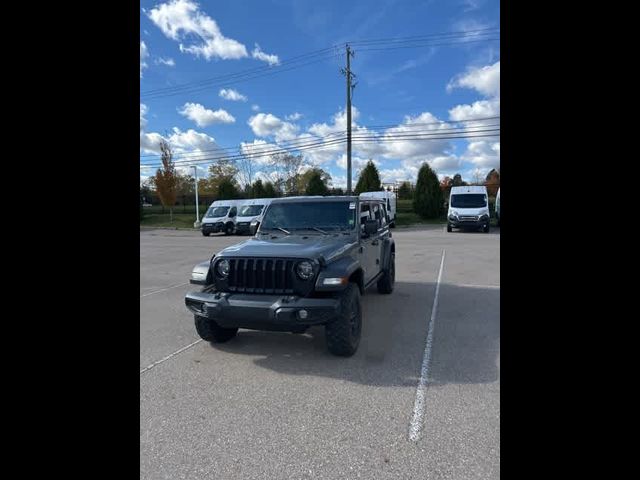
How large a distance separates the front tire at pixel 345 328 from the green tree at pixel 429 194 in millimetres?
30974

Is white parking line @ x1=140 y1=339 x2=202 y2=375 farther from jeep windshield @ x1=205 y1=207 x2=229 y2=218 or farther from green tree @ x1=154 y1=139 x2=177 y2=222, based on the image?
→ green tree @ x1=154 y1=139 x2=177 y2=222

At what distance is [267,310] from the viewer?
3664 mm

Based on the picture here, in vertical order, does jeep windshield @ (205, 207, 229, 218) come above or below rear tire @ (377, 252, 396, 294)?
above

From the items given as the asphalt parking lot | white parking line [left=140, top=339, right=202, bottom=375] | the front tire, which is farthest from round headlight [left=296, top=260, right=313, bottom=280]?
white parking line [left=140, top=339, right=202, bottom=375]

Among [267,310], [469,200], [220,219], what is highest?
[469,200]

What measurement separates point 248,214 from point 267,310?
2118 centimetres

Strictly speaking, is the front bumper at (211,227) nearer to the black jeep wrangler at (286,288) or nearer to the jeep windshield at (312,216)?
the jeep windshield at (312,216)

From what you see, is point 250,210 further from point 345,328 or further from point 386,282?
point 345,328

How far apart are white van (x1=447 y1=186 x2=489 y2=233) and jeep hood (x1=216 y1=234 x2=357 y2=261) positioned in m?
17.8

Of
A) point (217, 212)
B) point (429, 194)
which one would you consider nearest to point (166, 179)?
point (217, 212)

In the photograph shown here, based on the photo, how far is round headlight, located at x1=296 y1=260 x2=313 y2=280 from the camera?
12.7ft

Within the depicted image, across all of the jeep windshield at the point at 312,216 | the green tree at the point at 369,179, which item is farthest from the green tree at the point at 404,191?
the jeep windshield at the point at 312,216
